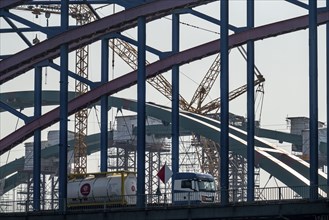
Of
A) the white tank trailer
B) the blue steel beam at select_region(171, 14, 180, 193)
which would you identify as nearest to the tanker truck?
the white tank trailer

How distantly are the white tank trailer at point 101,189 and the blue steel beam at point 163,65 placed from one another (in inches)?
284

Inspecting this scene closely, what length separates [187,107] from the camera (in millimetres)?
162250

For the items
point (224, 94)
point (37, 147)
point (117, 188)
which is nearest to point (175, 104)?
point (117, 188)

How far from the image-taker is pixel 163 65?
8844 cm

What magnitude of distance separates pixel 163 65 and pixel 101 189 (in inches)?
409

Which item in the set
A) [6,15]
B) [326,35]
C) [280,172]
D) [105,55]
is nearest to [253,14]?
[326,35]

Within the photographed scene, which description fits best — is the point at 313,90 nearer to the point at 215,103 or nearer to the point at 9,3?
the point at 9,3

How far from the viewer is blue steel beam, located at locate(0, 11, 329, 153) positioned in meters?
83.2

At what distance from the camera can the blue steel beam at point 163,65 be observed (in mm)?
83188

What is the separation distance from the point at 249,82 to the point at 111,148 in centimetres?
11720

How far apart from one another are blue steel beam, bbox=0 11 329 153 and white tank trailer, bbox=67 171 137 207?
7214 mm

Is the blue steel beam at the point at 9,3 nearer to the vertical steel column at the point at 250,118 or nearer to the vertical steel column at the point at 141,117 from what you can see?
the vertical steel column at the point at 141,117

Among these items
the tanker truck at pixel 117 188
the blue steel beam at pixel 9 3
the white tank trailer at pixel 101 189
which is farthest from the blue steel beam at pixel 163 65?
the blue steel beam at pixel 9 3

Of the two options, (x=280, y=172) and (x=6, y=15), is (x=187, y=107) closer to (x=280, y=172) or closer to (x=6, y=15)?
(x=280, y=172)
